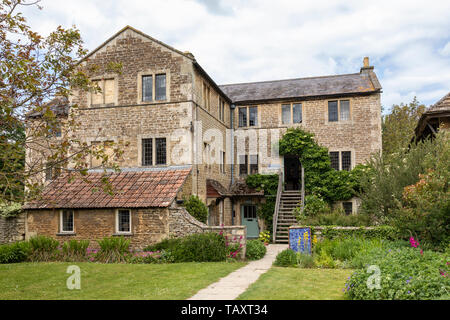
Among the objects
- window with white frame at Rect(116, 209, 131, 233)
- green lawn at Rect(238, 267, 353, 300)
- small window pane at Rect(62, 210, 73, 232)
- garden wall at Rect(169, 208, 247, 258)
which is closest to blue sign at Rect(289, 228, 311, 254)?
garden wall at Rect(169, 208, 247, 258)

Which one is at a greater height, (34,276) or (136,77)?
(136,77)

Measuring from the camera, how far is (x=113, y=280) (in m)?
10.1

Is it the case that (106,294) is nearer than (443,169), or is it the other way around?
(106,294)

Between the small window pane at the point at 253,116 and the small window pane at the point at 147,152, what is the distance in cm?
813

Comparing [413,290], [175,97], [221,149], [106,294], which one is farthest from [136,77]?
[413,290]

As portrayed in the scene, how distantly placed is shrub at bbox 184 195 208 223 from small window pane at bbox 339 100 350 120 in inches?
430

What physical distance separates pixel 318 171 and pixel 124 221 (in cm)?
1169

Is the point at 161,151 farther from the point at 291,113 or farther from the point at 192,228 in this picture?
the point at 291,113

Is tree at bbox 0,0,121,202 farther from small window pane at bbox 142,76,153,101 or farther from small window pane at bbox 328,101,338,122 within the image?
small window pane at bbox 328,101,338,122

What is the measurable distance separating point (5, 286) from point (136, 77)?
36.8 ft

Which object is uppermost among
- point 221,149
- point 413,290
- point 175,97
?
point 175,97

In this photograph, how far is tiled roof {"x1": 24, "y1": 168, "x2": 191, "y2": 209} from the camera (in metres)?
15.6
